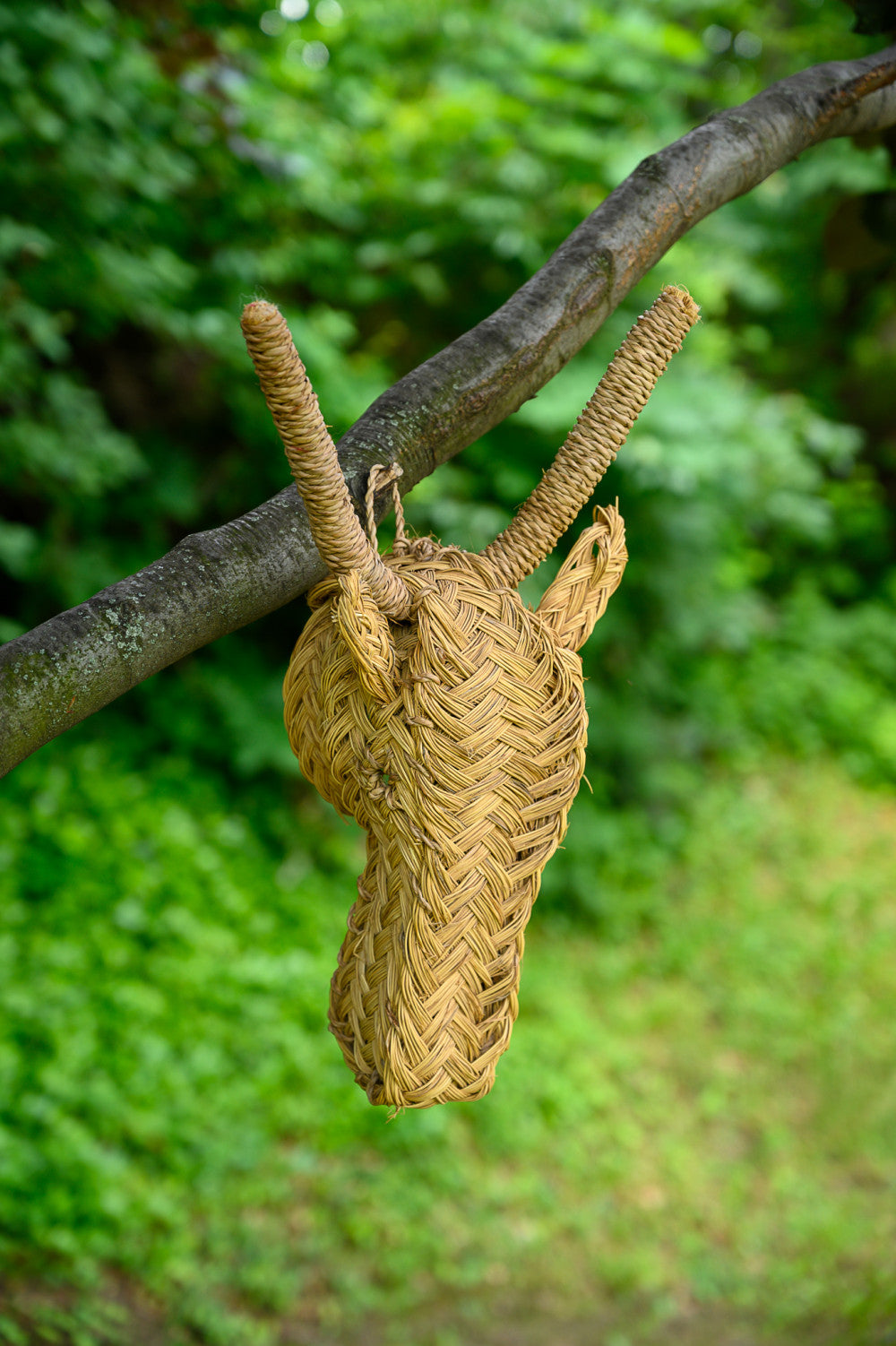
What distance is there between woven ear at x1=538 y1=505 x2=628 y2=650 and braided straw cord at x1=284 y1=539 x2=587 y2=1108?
24mm

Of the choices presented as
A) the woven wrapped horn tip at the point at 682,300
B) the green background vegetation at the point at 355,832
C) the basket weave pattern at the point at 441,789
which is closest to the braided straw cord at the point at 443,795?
the basket weave pattern at the point at 441,789

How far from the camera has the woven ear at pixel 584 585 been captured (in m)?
0.89

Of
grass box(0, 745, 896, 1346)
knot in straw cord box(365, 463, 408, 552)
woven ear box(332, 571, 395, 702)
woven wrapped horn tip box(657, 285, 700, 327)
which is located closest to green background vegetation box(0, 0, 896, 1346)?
grass box(0, 745, 896, 1346)

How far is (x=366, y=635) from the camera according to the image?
766 millimetres

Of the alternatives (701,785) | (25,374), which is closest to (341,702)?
(25,374)

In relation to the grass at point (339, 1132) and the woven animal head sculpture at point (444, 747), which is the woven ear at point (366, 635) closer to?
the woven animal head sculpture at point (444, 747)

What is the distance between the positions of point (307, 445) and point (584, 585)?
33 centimetres

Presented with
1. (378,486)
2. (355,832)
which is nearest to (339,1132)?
(355,832)

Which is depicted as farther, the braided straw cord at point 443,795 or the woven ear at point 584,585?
the woven ear at point 584,585

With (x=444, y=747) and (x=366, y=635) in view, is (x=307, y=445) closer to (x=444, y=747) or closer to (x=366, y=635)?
(x=366, y=635)

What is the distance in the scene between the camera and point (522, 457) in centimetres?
396

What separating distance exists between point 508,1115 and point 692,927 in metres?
1.57

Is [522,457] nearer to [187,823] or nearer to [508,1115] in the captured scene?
[187,823]

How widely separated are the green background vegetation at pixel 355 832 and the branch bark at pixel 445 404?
2.36 ft
